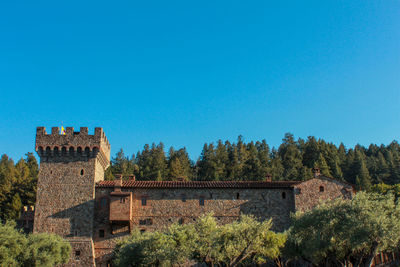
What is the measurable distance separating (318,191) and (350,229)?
14362 millimetres

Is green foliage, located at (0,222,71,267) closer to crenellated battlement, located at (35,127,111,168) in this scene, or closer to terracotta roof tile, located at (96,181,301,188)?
terracotta roof tile, located at (96,181,301,188)

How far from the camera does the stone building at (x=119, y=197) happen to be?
119 feet

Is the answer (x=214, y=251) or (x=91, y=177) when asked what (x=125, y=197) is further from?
(x=214, y=251)

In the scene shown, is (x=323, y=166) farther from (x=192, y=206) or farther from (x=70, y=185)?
(x=70, y=185)

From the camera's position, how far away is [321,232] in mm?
26234

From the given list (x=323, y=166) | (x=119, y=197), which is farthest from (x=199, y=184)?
(x=323, y=166)

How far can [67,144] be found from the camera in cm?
3809

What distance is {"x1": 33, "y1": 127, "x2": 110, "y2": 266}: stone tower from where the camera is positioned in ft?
118

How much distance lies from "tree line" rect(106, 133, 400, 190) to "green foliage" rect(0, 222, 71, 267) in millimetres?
39224

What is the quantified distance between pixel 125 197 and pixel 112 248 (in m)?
4.76

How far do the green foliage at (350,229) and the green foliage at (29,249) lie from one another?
18.3 m

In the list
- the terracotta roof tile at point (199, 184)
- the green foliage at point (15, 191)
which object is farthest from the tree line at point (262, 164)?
the terracotta roof tile at point (199, 184)

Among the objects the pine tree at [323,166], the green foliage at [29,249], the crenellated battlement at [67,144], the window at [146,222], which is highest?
the pine tree at [323,166]

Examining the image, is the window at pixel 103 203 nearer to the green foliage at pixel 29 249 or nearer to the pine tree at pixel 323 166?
the green foliage at pixel 29 249
